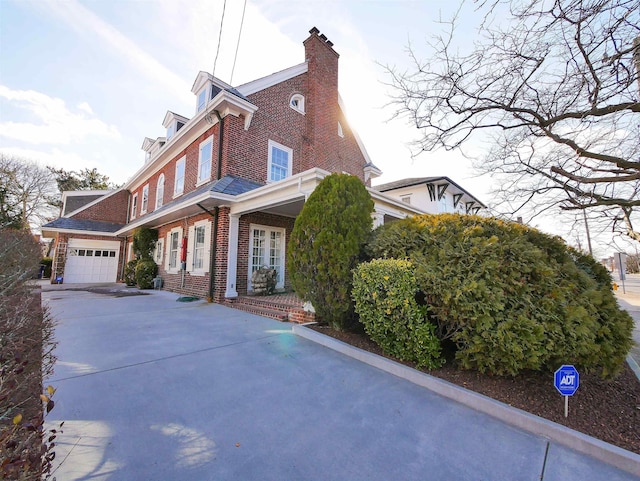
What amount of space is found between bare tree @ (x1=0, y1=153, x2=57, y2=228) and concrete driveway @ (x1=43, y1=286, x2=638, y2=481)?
28613 mm

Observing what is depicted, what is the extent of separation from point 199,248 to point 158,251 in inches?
174

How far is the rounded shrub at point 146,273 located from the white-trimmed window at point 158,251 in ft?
1.12

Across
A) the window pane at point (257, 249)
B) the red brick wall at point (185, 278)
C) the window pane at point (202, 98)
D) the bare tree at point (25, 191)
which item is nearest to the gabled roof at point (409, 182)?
the window pane at point (257, 249)

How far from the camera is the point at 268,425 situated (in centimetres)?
233

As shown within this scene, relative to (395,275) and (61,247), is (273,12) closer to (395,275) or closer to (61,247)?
(395,275)

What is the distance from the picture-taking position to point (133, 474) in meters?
1.78

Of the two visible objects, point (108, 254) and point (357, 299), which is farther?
point (108, 254)

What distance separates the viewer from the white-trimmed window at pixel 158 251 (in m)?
12.1

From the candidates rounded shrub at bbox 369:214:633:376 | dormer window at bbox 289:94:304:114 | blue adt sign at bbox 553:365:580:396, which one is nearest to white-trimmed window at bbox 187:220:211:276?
dormer window at bbox 289:94:304:114

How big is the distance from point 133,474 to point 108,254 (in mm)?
18953

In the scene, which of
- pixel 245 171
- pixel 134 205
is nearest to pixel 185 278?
pixel 245 171

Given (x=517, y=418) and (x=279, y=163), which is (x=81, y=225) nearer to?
(x=279, y=163)

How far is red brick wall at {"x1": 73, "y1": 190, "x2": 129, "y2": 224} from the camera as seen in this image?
1686 centimetres

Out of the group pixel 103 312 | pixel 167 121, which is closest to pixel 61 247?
pixel 167 121
